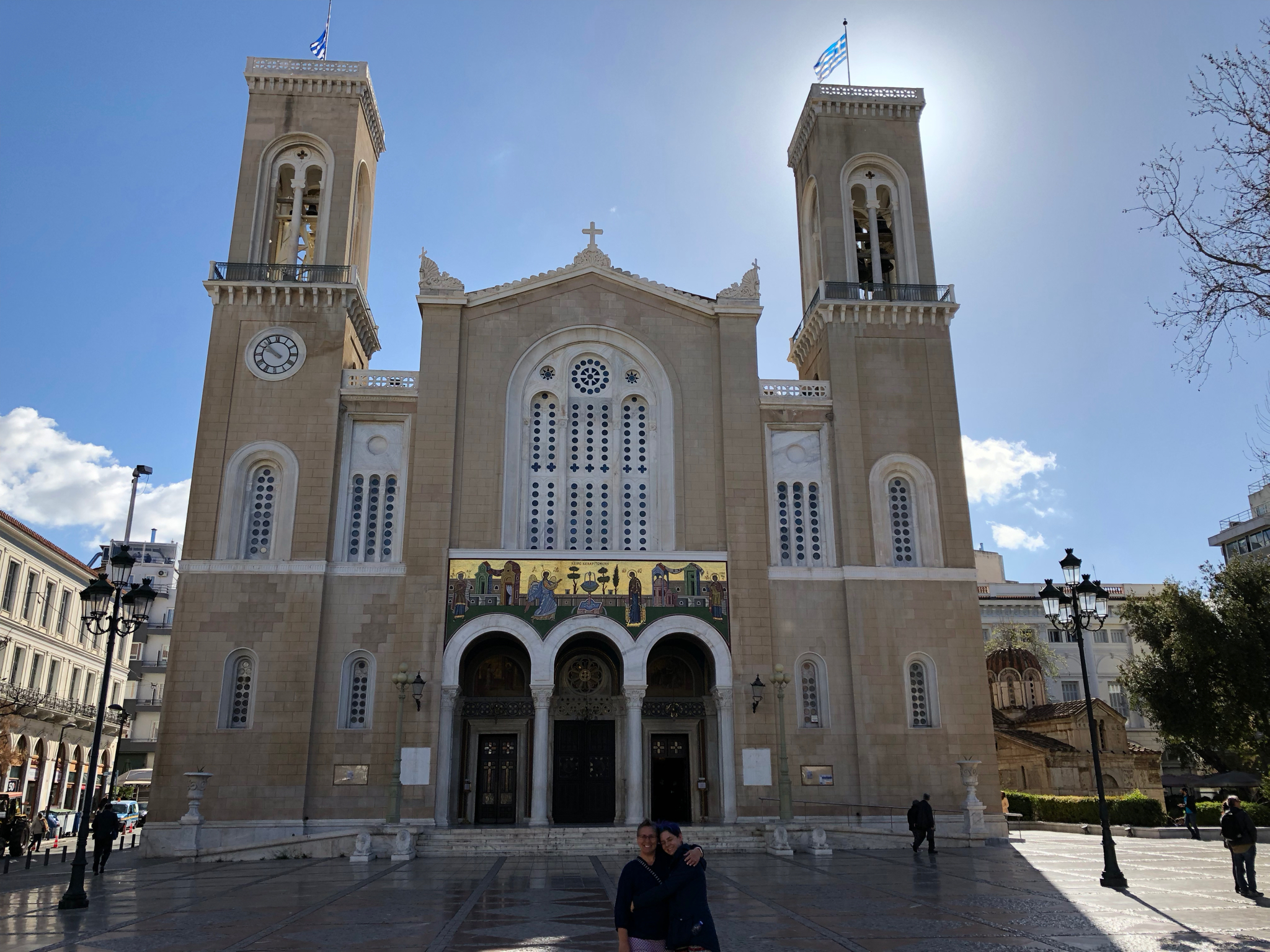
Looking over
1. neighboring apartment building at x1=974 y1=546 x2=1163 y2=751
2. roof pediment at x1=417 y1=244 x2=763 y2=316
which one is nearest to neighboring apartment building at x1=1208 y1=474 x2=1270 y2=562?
neighboring apartment building at x1=974 y1=546 x2=1163 y2=751

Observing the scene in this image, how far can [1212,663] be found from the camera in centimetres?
3694

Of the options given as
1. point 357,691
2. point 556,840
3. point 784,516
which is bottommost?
point 556,840

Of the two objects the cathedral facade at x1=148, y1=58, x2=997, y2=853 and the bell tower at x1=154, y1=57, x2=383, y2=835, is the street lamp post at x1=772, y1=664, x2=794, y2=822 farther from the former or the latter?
the bell tower at x1=154, y1=57, x2=383, y2=835

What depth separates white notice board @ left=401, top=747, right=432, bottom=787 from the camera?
1099 inches

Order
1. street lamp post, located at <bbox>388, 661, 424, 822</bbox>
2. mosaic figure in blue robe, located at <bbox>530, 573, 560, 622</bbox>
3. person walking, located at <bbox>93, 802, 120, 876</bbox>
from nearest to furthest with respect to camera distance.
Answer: person walking, located at <bbox>93, 802, 120, 876</bbox> → street lamp post, located at <bbox>388, 661, 424, 822</bbox> → mosaic figure in blue robe, located at <bbox>530, 573, 560, 622</bbox>

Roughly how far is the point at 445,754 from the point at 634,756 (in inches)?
209

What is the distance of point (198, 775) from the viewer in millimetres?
26906

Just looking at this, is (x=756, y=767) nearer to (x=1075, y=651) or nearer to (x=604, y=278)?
(x=604, y=278)

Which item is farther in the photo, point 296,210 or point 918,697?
point 296,210

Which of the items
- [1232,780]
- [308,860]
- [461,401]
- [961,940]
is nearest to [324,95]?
[461,401]

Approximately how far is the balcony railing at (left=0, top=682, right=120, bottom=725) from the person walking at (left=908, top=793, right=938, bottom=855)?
1229 inches

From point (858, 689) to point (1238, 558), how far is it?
1874 centimetres

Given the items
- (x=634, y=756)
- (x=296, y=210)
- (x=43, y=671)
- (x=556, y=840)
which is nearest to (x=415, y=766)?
(x=556, y=840)

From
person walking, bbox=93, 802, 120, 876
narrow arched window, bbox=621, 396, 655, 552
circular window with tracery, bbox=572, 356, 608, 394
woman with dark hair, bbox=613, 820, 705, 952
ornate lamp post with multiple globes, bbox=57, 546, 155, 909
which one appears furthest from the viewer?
circular window with tracery, bbox=572, 356, 608, 394
